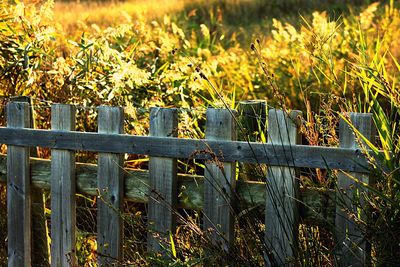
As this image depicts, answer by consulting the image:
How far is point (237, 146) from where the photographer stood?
3615mm

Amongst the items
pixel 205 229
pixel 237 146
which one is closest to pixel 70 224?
pixel 205 229

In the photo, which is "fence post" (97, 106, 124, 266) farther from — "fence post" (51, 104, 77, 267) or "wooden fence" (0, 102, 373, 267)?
"fence post" (51, 104, 77, 267)

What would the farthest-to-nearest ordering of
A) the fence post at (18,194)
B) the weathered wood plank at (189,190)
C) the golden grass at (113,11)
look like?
the golden grass at (113,11) → the fence post at (18,194) → the weathered wood plank at (189,190)

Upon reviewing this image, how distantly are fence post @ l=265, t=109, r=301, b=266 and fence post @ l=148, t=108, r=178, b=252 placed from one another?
0.52 m

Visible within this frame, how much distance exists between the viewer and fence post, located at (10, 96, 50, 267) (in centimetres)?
443

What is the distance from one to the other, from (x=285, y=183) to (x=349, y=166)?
320 mm

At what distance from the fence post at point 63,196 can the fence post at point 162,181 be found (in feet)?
1.62

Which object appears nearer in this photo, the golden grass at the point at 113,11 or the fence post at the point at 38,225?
the fence post at the point at 38,225

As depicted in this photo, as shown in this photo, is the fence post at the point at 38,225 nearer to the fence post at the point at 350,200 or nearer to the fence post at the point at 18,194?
the fence post at the point at 18,194

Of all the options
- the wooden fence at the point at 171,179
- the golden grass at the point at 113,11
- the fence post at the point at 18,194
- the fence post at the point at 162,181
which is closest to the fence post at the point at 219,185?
the wooden fence at the point at 171,179

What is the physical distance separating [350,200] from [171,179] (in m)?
0.93

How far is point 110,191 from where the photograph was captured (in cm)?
399

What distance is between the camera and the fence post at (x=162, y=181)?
3.80 meters

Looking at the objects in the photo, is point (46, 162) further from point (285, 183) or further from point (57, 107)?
point (285, 183)
